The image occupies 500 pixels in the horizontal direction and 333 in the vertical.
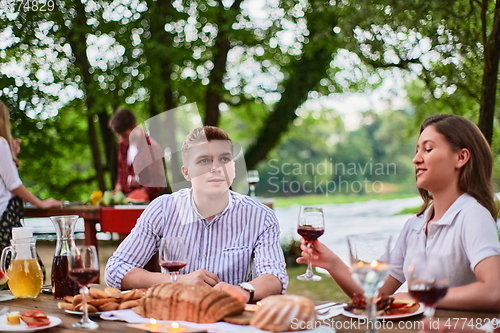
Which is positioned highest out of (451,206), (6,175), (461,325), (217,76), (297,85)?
(217,76)

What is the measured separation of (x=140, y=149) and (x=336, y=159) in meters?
22.7

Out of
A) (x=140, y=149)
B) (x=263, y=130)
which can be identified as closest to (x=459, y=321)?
(x=140, y=149)

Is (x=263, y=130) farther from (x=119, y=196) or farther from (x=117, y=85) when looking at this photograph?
(x=119, y=196)

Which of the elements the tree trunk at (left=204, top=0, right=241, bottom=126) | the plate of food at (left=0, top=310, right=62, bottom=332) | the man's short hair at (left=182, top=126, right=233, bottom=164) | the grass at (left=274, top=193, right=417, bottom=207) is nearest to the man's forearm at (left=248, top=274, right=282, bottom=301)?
the man's short hair at (left=182, top=126, right=233, bottom=164)

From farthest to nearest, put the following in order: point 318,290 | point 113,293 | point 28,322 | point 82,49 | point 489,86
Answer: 1. point 82,49
2. point 318,290
3. point 489,86
4. point 113,293
5. point 28,322

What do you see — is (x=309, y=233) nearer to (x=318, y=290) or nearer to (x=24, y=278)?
(x=24, y=278)

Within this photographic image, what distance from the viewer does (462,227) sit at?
1.96 meters

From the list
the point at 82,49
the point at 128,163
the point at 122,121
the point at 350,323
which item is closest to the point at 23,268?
the point at 350,323

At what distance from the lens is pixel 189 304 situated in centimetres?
154

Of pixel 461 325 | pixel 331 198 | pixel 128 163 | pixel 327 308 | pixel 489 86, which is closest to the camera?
pixel 461 325

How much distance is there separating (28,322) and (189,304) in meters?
0.45

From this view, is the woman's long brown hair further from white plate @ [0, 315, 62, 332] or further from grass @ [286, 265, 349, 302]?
grass @ [286, 265, 349, 302]

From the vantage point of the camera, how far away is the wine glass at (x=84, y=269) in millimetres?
1569

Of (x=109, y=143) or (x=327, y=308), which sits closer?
(x=327, y=308)
